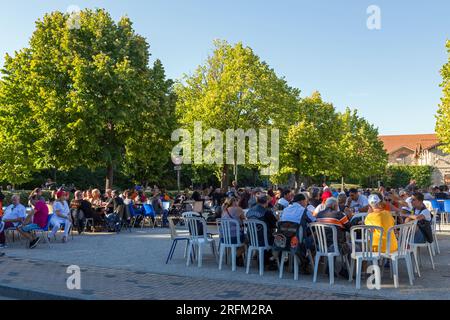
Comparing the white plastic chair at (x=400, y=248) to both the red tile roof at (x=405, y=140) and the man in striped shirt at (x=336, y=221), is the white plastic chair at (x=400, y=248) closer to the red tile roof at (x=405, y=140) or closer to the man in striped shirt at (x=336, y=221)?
the man in striped shirt at (x=336, y=221)

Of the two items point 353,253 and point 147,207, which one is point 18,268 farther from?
point 147,207

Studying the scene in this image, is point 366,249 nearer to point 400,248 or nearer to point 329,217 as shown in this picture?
point 400,248

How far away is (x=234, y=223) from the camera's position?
387 inches

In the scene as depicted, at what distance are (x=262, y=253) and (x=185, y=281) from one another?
169 cm

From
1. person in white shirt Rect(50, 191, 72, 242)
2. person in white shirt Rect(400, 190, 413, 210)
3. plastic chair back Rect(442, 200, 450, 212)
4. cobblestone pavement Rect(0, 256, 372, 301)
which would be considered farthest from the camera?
plastic chair back Rect(442, 200, 450, 212)

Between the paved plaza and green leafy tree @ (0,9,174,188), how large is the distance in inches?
579

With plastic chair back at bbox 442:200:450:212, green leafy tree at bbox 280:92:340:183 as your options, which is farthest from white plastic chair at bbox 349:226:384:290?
green leafy tree at bbox 280:92:340:183

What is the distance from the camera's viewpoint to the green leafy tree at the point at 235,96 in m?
37.7

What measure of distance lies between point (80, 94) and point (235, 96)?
15.2 meters

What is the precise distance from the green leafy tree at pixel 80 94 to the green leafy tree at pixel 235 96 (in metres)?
7.95

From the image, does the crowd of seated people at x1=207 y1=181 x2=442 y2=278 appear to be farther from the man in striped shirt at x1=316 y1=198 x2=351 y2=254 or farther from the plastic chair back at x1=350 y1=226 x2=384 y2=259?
the plastic chair back at x1=350 y1=226 x2=384 y2=259

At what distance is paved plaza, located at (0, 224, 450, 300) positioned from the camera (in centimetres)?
748

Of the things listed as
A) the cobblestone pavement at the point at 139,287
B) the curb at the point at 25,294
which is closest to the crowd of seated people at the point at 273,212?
the cobblestone pavement at the point at 139,287

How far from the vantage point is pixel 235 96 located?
37.9 m
